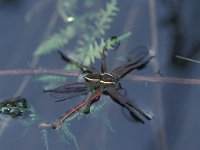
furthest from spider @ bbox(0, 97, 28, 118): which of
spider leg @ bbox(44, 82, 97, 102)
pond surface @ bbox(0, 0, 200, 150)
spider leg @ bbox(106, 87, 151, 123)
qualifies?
spider leg @ bbox(106, 87, 151, 123)

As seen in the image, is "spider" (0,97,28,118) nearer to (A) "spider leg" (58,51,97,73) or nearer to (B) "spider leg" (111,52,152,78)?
(A) "spider leg" (58,51,97,73)

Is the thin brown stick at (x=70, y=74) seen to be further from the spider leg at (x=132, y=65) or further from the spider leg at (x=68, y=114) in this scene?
the spider leg at (x=68, y=114)

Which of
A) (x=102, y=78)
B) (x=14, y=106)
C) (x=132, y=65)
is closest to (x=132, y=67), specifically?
(x=132, y=65)

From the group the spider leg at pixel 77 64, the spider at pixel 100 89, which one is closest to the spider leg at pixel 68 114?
the spider at pixel 100 89

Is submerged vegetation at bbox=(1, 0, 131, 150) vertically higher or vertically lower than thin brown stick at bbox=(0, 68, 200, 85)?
higher

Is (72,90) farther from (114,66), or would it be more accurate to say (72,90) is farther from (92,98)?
(114,66)

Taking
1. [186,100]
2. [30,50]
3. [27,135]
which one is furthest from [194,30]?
[27,135]
